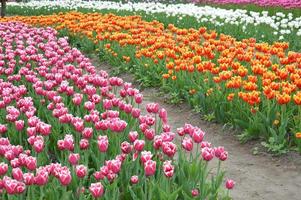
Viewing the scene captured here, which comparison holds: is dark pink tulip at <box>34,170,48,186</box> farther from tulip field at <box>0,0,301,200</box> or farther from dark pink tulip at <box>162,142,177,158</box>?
dark pink tulip at <box>162,142,177,158</box>

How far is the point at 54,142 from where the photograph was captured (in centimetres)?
480

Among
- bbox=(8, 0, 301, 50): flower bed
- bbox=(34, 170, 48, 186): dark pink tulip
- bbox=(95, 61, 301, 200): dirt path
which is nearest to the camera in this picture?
bbox=(34, 170, 48, 186): dark pink tulip

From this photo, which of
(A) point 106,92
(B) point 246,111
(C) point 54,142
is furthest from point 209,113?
(C) point 54,142

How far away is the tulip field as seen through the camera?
3.51m

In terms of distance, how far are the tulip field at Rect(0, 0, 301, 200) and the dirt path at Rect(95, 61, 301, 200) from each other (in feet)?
0.39

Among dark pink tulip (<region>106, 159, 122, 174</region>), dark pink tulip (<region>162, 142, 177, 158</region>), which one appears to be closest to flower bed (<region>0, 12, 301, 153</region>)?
dark pink tulip (<region>162, 142, 177, 158</region>)

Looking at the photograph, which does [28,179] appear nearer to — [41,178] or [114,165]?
[41,178]

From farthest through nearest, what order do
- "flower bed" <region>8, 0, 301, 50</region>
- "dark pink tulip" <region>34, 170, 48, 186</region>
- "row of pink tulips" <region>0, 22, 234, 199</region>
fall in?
"flower bed" <region>8, 0, 301, 50</region> → "row of pink tulips" <region>0, 22, 234, 199</region> → "dark pink tulip" <region>34, 170, 48, 186</region>

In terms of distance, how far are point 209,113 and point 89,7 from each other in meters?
13.0

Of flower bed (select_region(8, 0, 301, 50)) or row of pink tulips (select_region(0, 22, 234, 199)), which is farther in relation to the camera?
flower bed (select_region(8, 0, 301, 50))

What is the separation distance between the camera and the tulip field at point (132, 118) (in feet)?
11.5

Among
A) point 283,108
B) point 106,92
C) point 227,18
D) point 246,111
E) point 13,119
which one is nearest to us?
point 13,119

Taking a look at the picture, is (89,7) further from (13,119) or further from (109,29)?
(13,119)

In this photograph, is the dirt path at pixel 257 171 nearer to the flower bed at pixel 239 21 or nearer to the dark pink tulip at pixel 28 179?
the dark pink tulip at pixel 28 179
